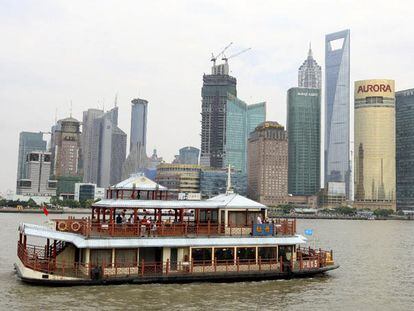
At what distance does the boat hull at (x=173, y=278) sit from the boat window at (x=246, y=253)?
119 centimetres

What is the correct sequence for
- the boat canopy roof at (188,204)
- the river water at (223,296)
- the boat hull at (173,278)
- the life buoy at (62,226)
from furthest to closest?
1. the life buoy at (62,226)
2. the boat canopy roof at (188,204)
3. the boat hull at (173,278)
4. the river water at (223,296)

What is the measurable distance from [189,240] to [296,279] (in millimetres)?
7875

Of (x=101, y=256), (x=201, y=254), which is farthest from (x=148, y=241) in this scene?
(x=201, y=254)

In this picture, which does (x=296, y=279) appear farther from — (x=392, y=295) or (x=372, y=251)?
(x=372, y=251)

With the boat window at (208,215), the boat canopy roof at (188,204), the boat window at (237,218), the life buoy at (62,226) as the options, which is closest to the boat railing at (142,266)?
the life buoy at (62,226)

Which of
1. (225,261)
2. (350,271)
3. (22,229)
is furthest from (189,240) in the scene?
(350,271)

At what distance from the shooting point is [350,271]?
142 ft

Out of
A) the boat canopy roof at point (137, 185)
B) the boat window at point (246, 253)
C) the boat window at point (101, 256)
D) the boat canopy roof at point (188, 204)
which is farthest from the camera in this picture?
the boat canopy roof at point (137, 185)

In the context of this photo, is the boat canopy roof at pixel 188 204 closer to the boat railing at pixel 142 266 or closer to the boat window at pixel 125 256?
the boat window at pixel 125 256

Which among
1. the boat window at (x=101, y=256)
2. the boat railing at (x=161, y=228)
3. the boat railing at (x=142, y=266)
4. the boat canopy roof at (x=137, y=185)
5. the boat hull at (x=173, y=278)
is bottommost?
the boat hull at (x=173, y=278)

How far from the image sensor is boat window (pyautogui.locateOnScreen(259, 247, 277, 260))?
35562mm

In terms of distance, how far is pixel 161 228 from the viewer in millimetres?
33719

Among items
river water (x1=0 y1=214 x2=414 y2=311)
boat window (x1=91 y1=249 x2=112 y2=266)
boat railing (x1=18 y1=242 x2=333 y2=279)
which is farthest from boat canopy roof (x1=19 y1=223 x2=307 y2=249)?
river water (x1=0 y1=214 x2=414 y2=311)

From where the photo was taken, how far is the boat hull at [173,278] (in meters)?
30.9
